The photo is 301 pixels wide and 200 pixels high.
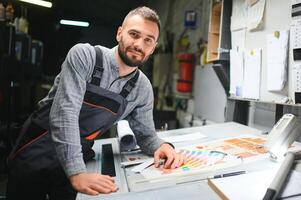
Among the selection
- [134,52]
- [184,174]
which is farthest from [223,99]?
[184,174]

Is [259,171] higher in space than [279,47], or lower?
lower

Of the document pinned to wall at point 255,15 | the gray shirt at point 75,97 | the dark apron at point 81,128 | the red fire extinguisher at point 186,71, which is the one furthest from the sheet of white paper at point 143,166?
the red fire extinguisher at point 186,71

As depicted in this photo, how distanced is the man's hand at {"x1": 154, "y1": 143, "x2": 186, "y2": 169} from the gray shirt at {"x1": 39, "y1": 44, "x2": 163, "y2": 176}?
0.28 ft

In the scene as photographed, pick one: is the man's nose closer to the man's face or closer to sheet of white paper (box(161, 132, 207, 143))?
the man's face

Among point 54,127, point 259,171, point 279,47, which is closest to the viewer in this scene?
point 259,171

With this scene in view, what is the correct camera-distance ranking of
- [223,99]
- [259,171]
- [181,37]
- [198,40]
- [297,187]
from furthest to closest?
[181,37]
[198,40]
[223,99]
[259,171]
[297,187]

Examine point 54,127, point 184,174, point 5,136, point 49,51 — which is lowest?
point 5,136

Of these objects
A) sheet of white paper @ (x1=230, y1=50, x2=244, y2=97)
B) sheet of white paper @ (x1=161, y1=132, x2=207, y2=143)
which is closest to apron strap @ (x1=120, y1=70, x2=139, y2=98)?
sheet of white paper @ (x1=161, y1=132, x2=207, y2=143)

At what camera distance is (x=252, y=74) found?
1566mm

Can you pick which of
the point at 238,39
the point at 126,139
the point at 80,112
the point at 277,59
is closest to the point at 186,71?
the point at 238,39

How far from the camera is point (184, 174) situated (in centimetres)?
83

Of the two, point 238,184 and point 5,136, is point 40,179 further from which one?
point 5,136

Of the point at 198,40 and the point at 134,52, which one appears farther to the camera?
the point at 198,40

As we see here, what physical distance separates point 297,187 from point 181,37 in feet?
11.1
